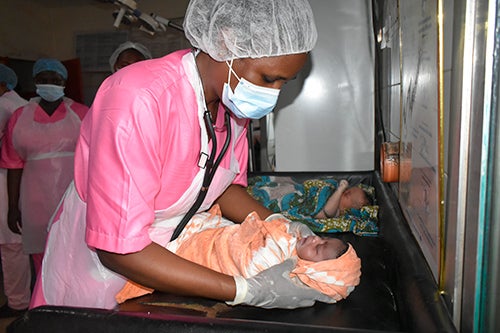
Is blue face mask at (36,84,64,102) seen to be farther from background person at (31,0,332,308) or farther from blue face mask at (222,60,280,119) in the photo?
blue face mask at (222,60,280,119)

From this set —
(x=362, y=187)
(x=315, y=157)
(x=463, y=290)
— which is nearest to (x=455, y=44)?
(x=463, y=290)

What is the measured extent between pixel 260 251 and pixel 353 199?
1.24m

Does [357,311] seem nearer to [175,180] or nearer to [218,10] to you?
[175,180]

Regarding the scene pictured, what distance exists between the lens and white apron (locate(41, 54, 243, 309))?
1.06m

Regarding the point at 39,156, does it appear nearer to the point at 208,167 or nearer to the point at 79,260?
the point at 79,260

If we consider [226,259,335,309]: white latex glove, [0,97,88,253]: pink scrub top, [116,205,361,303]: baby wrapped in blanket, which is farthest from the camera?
[0,97,88,253]: pink scrub top

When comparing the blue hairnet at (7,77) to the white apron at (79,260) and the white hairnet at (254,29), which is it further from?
the white hairnet at (254,29)

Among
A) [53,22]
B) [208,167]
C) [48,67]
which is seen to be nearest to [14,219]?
[48,67]

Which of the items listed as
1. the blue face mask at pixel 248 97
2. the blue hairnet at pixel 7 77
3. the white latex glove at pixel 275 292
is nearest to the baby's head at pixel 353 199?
the white latex glove at pixel 275 292

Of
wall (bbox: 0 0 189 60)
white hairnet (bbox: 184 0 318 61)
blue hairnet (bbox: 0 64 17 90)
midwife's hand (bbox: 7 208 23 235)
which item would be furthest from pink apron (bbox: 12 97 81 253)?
wall (bbox: 0 0 189 60)

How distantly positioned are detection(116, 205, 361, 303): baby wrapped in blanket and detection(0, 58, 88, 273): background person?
160 cm

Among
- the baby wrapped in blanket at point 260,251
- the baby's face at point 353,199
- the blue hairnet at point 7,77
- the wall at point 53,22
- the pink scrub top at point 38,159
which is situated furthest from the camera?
the wall at point 53,22

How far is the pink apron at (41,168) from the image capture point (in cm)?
248

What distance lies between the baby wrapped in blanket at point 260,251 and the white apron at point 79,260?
0.05 m
